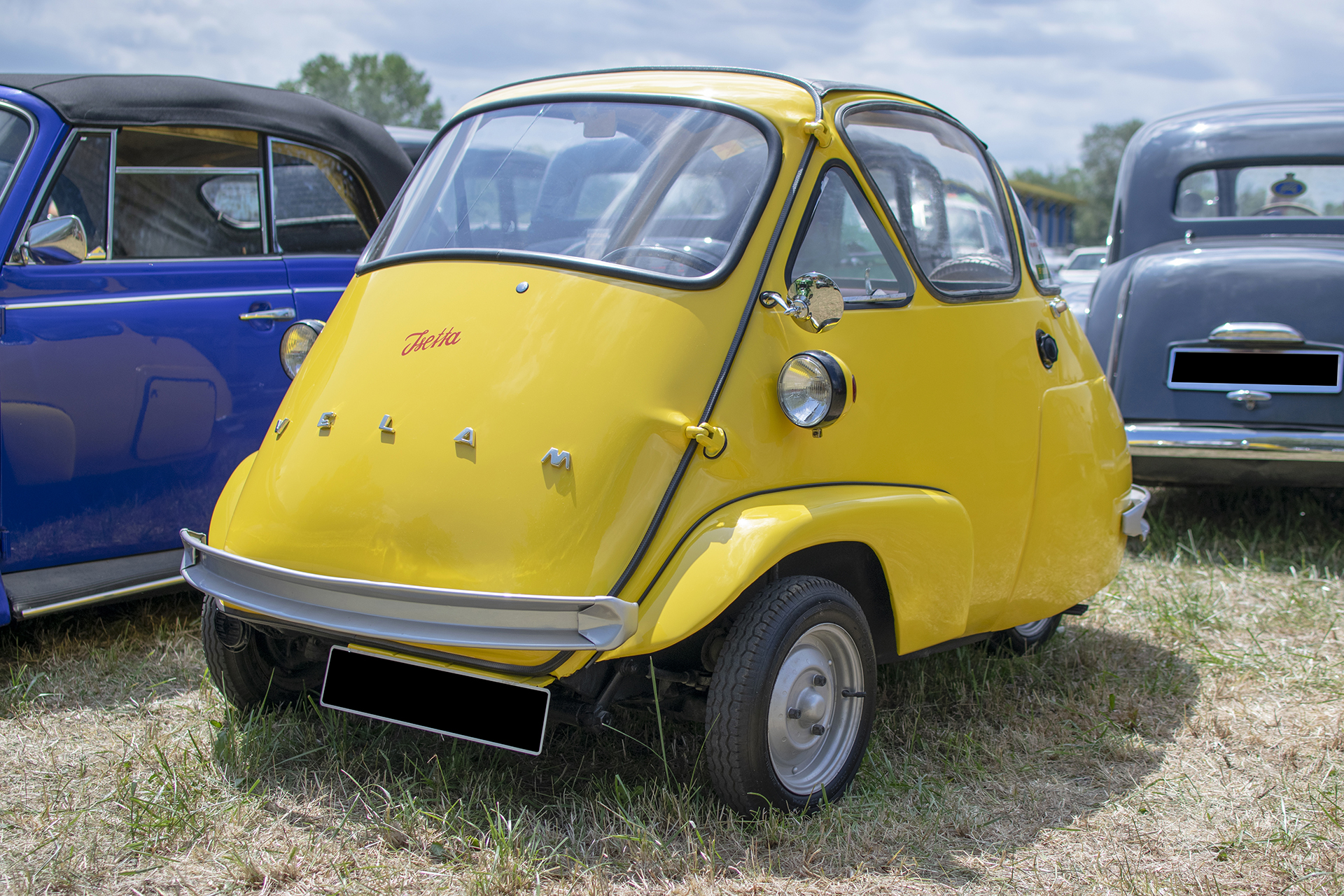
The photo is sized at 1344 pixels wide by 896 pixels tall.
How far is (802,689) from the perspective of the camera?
2.83 metres

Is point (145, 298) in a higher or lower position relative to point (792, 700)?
higher

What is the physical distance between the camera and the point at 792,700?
9.18ft

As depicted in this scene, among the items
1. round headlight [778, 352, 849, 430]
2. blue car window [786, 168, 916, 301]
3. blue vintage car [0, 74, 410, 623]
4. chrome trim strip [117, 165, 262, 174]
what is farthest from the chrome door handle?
round headlight [778, 352, 849, 430]

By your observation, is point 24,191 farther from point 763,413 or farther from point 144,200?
point 763,413

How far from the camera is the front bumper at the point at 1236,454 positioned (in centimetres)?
503

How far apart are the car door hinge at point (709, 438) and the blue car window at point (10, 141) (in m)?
2.84

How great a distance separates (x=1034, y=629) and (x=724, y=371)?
6.93 ft

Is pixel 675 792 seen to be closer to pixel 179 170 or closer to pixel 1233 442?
pixel 179 170

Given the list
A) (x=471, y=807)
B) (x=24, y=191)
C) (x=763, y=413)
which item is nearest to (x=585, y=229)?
(x=763, y=413)

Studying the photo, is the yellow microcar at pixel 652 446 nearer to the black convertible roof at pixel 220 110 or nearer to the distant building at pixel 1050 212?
the black convertible roof at pixel 220 110

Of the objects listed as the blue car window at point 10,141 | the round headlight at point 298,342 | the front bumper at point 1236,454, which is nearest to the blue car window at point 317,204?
the blue car window at point 10,141

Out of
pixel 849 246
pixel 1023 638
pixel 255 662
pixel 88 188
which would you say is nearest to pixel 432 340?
pixel 255 662

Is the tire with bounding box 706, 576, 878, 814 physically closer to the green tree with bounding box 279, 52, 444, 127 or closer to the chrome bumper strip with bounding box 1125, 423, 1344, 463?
the chrome bumper strip with bounding box 1125, 423, 1344, 463

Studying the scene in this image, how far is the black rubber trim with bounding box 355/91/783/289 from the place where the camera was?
110 inches
